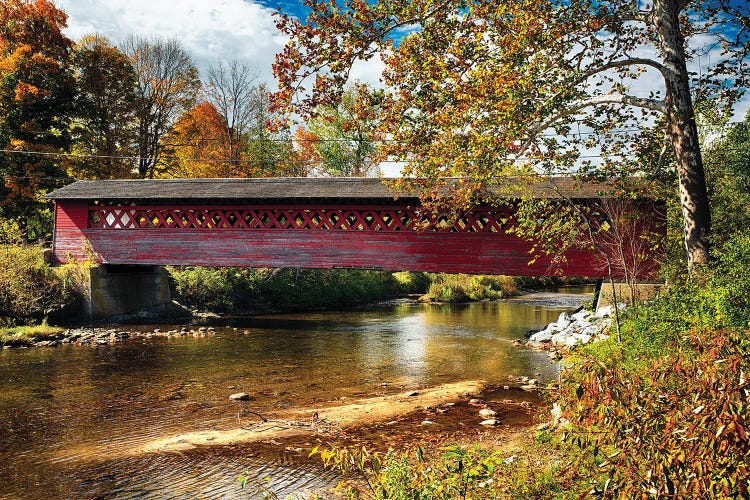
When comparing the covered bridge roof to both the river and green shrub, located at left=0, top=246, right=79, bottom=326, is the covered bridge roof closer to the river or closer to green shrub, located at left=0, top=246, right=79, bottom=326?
green shrub, located at left=0, top=246, right=79, bottom=326

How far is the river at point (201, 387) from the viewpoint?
5598mm

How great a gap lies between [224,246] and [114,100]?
12.7m

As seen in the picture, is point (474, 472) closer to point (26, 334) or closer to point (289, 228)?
point (289, 228)

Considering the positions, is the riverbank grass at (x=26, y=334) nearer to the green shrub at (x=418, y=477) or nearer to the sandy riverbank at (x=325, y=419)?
the sandy riverbank at (x=325, y=419)

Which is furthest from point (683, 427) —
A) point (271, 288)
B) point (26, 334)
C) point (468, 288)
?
point (468, 288)

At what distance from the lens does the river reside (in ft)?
18.4

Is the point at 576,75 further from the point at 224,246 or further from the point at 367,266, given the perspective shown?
the point at 224,246

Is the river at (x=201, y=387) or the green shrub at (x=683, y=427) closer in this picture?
the green shrub at (x=683, y=427)

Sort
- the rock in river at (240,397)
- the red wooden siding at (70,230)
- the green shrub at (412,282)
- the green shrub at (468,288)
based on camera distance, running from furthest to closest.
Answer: the green shrub at (412,282), the green shrub at (468,288), the red wooden siding at (70,230), the rock in river at (240,397)

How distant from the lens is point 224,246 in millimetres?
16281

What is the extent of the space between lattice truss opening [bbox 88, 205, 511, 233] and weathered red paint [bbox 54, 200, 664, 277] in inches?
1.1

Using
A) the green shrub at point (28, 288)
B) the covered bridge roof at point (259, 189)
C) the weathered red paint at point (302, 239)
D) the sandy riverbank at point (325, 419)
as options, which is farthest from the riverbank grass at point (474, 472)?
the green shrub at point (28, 288)

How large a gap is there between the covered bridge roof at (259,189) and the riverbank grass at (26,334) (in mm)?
4260

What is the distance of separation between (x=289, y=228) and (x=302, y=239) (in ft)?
1.80
